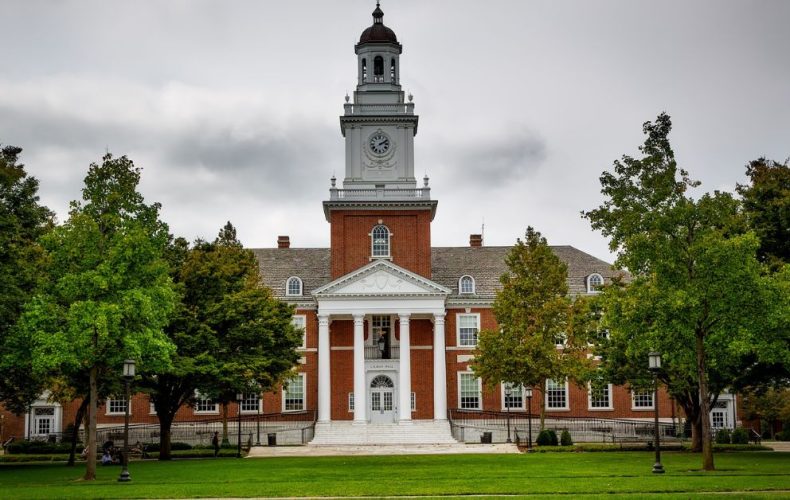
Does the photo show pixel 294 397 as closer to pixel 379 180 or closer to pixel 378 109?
pixel 379 180

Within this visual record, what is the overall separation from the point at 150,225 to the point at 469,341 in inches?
1364

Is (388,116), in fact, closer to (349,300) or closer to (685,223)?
(349,300)

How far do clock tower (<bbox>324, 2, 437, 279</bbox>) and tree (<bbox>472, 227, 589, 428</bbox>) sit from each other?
31.1 ft

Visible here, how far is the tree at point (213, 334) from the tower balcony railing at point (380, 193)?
14013 mm

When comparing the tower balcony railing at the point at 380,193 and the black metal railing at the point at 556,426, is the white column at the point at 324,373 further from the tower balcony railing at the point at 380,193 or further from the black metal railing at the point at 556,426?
the tower balcony railing at the point at 380,193

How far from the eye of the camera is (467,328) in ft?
206

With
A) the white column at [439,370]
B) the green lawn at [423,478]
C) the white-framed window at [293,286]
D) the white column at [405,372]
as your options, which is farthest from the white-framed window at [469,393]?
the green lawn at [423,478]

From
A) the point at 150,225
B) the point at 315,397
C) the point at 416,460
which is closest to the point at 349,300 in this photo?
the point at 315,397

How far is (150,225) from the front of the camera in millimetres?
31109

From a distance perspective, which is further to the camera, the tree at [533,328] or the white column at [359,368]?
the white column at [359,368]

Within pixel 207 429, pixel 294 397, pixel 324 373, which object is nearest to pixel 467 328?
pixel 324 373

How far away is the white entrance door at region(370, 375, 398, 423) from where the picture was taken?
58.2m

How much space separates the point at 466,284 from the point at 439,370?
30.1ft

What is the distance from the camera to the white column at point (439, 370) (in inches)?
2178
